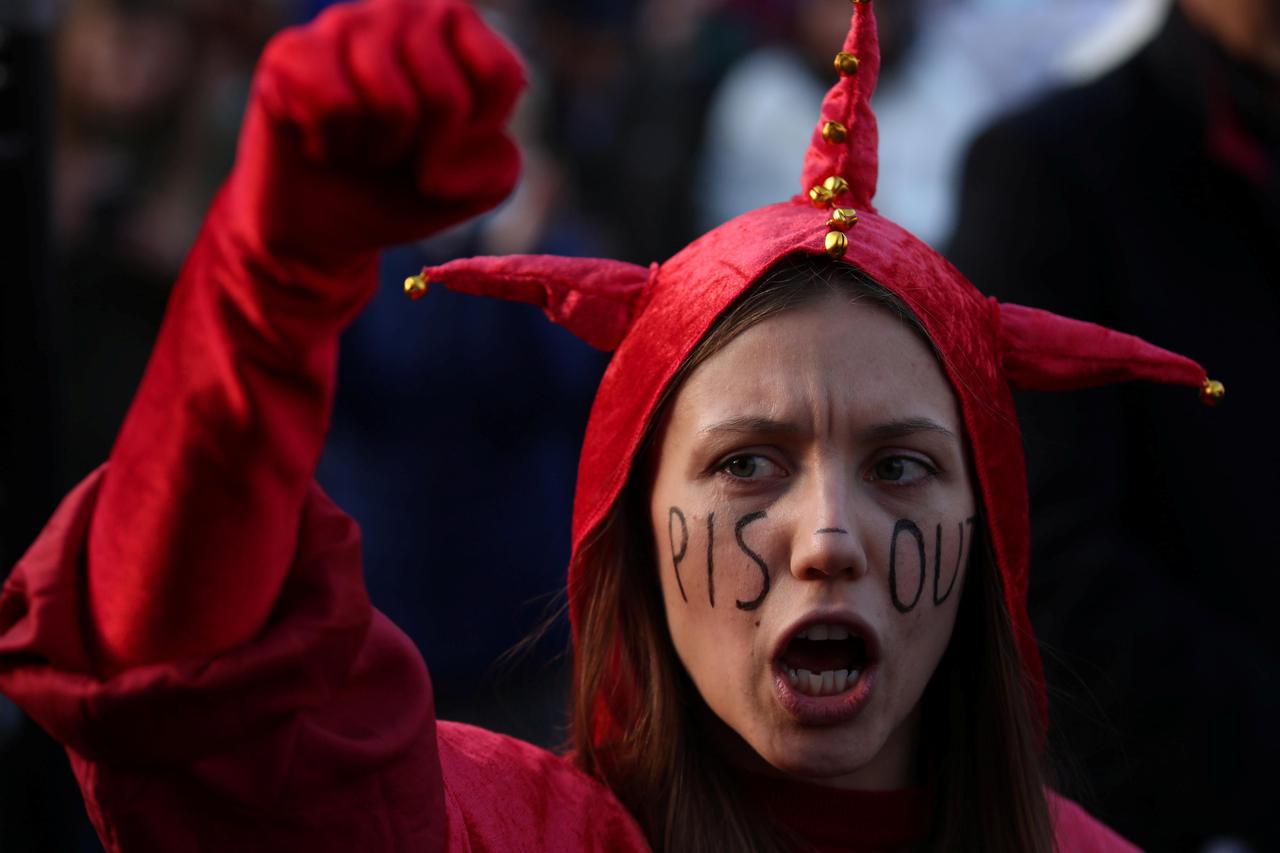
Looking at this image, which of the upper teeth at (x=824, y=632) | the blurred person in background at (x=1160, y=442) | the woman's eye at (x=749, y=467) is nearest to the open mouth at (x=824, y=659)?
the upper teeth at (x=824, y=632)

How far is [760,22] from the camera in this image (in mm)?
5762

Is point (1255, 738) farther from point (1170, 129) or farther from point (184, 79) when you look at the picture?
point (184, 79)

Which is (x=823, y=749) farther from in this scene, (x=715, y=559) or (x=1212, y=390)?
(x=1212, y=390)

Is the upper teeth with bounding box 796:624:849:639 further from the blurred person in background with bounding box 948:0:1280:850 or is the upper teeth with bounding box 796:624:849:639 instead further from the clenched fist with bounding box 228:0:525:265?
the blurred person in background with bounding box 948:0:1280:850

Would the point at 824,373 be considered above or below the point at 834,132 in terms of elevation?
below

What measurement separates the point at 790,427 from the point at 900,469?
0.50ft

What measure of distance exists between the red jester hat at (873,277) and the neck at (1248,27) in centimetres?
108

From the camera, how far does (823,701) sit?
74.4 inches

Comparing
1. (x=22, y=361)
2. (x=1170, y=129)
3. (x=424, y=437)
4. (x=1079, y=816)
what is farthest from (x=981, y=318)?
(x=424, y=437)

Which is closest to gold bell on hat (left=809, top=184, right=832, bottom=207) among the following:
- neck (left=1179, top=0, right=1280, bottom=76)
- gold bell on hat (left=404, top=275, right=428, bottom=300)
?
gold bell on hat (left=404, top=275, right=428, bottom=300)

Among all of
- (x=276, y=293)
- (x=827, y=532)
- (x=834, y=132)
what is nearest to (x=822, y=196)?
(x=834, y=132)

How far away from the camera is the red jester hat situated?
2.01 m

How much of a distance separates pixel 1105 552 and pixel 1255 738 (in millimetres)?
387

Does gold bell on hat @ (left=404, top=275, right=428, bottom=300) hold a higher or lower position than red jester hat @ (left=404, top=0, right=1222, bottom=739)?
lower
